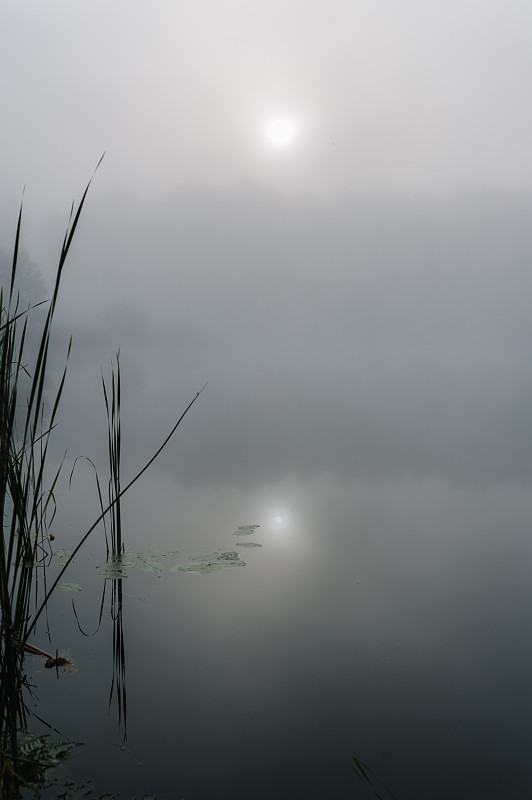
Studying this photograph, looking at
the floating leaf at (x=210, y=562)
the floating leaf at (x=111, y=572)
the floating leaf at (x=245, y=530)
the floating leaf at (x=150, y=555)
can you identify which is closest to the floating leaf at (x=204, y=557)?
the floating leaf at (x=210, y=562)

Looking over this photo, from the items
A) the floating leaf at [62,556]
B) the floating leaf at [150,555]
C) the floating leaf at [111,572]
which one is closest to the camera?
the floating leaf at [111,572]

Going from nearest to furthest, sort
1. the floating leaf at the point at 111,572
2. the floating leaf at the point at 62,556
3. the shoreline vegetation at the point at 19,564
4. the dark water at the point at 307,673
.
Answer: the shoreline vegetation at the point at 19,564 < the dark water at the point at 307,673 < the floating leaf at the point at 111,572 < the floating leaf at the point at 62,556

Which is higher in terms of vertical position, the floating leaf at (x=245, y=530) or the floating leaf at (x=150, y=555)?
the floating leaf at (x=245, y=530)

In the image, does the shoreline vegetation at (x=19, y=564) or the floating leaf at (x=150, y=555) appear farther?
the floating leaf at (x=150, y=555)

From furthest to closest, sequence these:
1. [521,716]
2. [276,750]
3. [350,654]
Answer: [350,654] → [521,716] → [276,750]

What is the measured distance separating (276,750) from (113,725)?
437mm

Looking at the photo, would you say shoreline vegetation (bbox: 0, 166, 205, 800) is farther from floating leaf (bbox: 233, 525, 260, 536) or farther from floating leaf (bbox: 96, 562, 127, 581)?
floating leaf (bbox: 233, 525, 260, 536)

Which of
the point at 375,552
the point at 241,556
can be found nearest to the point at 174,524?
the point at 241,556

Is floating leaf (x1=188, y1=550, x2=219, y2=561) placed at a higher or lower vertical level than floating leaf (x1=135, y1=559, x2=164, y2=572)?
higher

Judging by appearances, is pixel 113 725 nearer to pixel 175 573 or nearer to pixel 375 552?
pixel 175 573

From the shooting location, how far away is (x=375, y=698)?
1763 mm

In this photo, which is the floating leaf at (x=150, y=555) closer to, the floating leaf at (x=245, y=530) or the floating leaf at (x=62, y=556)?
the floating leaf at (x=62, y=556)

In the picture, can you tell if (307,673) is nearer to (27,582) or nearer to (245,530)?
Result: (27,582)

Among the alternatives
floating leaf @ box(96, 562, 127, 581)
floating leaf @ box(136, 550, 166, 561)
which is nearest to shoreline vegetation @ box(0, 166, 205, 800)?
floating leaf @ box(96, 562, 127, 581)
